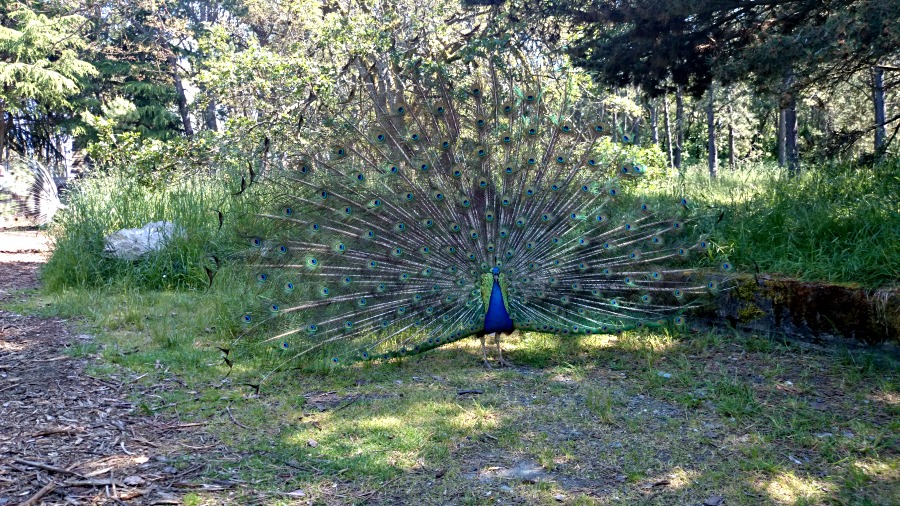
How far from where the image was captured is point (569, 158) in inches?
235

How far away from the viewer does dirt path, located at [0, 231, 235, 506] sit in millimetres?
3547

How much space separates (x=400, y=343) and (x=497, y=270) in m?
0.98

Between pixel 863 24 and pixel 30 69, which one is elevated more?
pixel 30 69

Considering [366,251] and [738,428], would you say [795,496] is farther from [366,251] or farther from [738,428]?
[366,251]

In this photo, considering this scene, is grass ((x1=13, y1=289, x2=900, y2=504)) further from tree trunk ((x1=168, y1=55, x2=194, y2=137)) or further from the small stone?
tree trunk ((x1=168, y1=55, x2=194, y2=137))

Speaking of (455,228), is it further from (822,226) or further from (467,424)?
(822,226)

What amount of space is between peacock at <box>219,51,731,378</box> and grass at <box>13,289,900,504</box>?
416 mm

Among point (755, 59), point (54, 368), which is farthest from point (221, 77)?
point (755, 59)

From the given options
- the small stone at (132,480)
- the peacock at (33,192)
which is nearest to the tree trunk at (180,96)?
the peacock at (33,192)

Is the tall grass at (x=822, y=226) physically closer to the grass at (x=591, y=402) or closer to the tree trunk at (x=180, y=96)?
the grass at (x=591, y=402)

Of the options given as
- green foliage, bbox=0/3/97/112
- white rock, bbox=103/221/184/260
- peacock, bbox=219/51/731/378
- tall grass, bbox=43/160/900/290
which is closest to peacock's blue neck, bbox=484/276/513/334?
peacock, bbox=219/51/731/378

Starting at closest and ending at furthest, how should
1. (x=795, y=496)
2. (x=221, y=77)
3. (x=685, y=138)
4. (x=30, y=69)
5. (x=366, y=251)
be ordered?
1. (x=795, y=496)
2. (x=366, y=251)
3. (x=221, y=77)
4. (x=30, y=69)
5. (x=685, y=138)

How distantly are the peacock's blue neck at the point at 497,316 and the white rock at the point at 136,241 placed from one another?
18.2 ft

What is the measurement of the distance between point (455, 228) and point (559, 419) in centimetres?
187
